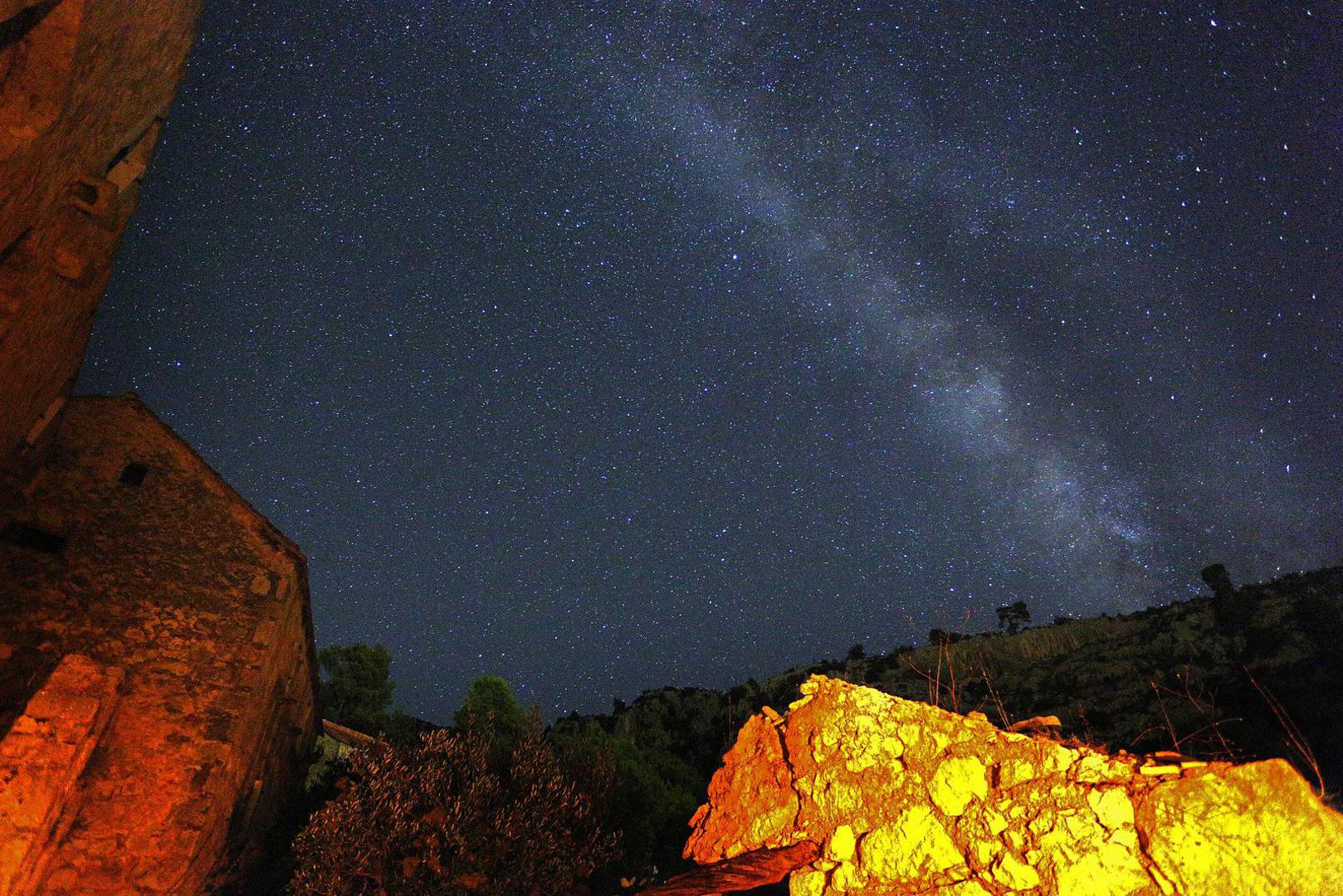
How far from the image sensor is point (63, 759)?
33.6ft

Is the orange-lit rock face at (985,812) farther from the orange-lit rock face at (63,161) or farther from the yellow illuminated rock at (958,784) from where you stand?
the orange-lit rock face at (63,161)

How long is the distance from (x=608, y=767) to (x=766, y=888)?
27.9 feet

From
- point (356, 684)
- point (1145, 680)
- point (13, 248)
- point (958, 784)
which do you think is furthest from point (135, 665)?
point (1145, 680)

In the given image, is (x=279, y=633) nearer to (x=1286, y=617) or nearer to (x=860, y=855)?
(x=860, y=855)

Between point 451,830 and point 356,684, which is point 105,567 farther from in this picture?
point 356,684

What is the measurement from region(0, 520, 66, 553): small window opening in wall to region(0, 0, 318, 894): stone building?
32 mm

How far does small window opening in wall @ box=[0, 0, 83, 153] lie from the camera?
8.58 m

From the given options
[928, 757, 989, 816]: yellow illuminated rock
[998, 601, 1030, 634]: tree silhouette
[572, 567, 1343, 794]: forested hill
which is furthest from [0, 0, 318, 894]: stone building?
[998, 601, 1030, 634]: tree silhouette

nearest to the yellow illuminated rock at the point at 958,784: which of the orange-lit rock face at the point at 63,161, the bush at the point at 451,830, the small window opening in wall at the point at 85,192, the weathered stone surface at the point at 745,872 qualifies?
the weathered stone surface at the point at 745,872

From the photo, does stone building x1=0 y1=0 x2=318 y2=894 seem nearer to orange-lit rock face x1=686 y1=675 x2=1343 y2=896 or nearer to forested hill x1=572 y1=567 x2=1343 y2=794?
forested hill x1=572 y1=567 x2=1343 y2=794

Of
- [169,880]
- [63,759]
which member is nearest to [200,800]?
[169,880]

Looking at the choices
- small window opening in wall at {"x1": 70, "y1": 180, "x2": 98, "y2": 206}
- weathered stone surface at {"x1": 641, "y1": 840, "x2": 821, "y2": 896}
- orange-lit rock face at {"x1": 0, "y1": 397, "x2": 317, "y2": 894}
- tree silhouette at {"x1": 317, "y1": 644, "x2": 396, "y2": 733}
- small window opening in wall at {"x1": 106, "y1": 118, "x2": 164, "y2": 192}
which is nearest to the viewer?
weathered stone surface at {"x1": 641, "y1": 840, "x2": 821, "y2": 896}

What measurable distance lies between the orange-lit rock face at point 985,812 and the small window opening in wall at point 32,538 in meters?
13.4

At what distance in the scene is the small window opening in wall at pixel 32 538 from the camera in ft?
38.5
